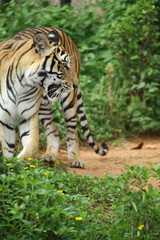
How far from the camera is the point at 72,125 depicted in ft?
20.7

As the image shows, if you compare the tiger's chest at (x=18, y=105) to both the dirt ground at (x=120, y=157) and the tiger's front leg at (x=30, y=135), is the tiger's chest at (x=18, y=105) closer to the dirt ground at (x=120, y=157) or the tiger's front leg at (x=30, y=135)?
the tiger's front leg at (x=30, y=135)

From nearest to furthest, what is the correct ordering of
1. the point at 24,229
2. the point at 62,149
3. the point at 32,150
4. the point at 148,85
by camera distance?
the point at 24,229 → the point at 32,150 → the point at 62,149 → the point at 148,85

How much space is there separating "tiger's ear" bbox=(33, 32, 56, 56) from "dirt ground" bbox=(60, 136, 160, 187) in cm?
141

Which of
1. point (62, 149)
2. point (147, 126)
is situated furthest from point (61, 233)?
point (147, 126)

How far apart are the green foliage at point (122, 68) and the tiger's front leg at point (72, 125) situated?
6.84 ft

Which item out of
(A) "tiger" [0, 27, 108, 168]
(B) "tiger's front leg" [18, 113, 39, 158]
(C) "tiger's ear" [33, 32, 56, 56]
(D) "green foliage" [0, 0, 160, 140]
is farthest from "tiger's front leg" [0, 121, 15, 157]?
(D) "green foliage" [0, 0, 160, 140]

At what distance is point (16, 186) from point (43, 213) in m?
0.43

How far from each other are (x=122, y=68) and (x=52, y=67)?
4.13 metres

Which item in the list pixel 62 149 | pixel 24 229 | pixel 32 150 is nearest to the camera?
pixel 24 229

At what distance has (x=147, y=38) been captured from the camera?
8953mm

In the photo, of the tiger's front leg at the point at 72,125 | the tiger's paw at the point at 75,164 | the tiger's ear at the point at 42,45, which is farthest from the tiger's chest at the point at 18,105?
the tiger's paw at the point at 75,164

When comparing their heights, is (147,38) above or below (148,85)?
above

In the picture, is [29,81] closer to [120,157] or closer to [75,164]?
[75,164]

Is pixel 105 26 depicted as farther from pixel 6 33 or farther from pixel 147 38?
pixel 6 33
